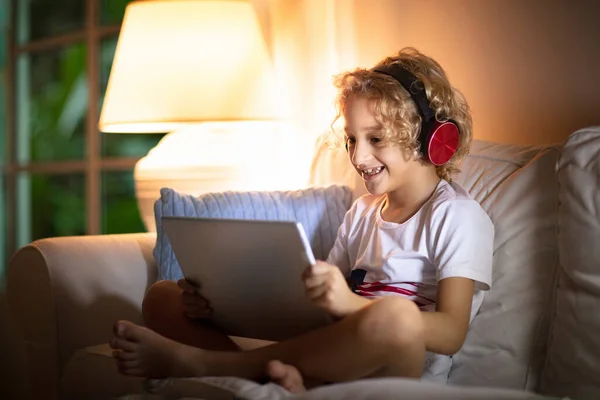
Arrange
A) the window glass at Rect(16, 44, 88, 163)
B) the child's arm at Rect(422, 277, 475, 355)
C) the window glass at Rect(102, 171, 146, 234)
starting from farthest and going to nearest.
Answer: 1. the window glass at Rect(16, 44, 88, 163)
2. the window glass at Rect(102, 171, 146, 234)
3. the child's arm at Rect(422, 277, 475, 355)

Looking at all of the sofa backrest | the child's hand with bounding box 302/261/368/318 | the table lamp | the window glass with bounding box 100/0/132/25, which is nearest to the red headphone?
the sofa backrest

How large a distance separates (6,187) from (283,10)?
208cm

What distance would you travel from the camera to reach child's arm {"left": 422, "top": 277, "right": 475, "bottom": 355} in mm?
1306

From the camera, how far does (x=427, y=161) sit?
1535 millimetres

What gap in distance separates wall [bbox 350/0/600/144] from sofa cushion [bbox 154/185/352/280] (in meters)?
0.40

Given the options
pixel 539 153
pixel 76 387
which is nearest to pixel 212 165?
pixel 76 387

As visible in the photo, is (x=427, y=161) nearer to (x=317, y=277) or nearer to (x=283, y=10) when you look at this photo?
(x=317, y=277)

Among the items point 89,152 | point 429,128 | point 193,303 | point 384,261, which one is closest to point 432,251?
point 384,261

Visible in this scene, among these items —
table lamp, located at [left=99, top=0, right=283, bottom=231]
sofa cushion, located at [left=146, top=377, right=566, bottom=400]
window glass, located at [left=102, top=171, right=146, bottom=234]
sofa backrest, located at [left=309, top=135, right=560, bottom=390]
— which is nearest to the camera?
sofa cushion, located at [left=146, top=377, right=566, bottom=400]

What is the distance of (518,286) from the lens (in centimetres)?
145

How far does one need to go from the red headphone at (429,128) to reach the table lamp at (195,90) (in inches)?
31.9

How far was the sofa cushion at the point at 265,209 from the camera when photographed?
1778 mm

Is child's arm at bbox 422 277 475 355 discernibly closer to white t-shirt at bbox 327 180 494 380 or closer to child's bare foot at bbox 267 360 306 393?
white t-shirt at bbox 327 180 494 380

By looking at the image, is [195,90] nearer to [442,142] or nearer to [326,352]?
[442,142]
